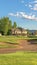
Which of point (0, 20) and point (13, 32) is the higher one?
point (0, 20)

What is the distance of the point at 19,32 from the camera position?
114438mm

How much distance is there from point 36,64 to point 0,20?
9045 centimetres

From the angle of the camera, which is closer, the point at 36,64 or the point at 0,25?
the point at 36,64

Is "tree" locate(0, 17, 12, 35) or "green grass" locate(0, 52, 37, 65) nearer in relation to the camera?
"green grass" locate(0, 52, 37, 65)

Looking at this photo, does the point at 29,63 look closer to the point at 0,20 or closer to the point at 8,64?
the point at 8,64

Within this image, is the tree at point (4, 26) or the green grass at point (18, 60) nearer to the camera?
the green grass at point (18, 60)

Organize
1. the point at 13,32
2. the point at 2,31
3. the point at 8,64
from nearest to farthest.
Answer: the point at 8,64
the point at 2,31
the point at 13,32

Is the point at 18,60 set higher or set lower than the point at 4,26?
lower

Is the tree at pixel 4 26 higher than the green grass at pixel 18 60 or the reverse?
higher

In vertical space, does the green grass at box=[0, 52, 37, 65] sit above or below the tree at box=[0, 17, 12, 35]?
below

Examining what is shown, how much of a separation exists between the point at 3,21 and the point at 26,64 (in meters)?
88.9

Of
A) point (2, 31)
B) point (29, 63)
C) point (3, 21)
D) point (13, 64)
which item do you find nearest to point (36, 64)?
point (29, 63)

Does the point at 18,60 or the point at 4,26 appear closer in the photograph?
the point at 18,60

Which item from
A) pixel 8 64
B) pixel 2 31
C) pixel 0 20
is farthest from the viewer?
pixel 0 20
